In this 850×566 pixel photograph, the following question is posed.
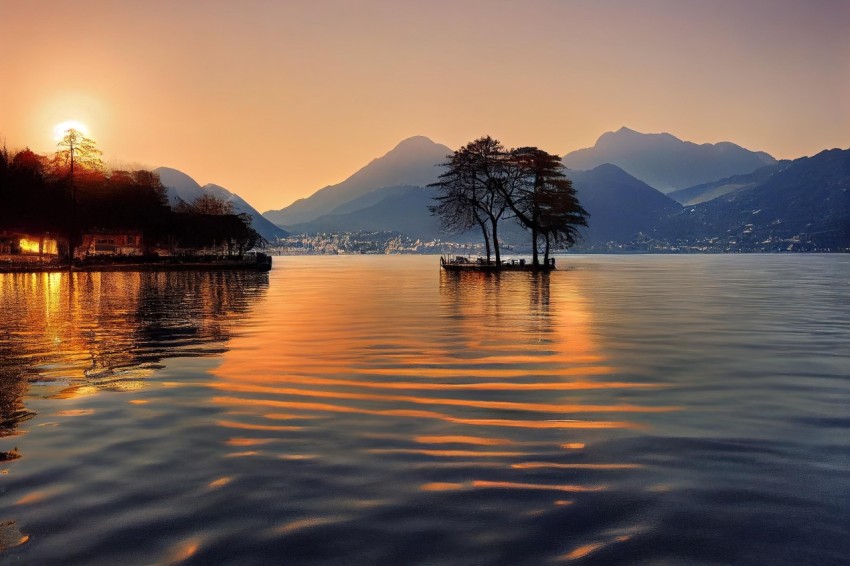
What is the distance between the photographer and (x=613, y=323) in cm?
3250

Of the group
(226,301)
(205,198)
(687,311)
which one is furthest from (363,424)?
(205,198)

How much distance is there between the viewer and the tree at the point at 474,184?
94.4 metres

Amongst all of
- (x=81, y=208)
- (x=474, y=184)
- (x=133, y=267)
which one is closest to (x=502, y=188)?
(x=474, y=184)

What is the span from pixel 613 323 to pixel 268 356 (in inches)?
645

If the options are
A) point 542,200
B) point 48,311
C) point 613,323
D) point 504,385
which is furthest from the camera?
point 542,200

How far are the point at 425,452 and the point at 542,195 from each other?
86843mm

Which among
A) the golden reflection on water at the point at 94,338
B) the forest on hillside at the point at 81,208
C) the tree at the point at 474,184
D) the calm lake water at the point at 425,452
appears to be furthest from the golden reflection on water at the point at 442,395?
the forest on hillside at the point at 81,208

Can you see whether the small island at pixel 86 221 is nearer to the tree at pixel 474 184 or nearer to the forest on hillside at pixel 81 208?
the forest on hillside at pixel 81 208

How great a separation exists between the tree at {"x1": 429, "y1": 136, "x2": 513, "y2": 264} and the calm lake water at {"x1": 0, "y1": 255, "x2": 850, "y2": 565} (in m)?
70.3

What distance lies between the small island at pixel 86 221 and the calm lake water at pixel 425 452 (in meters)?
83.0

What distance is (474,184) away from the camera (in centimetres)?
9600

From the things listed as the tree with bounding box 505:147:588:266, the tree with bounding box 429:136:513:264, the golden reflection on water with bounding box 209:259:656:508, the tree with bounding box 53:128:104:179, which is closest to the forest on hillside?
the tree with bounding box 53:128:104:179

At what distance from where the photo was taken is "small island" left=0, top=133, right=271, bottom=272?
9875cm

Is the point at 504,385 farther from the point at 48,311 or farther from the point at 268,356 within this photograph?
the point at 48,311
